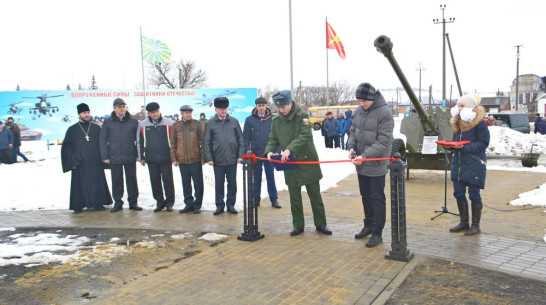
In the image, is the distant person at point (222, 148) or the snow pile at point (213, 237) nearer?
the snow pile at point (213, 237)

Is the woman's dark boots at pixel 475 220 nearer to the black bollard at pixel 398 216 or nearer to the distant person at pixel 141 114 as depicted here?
the black bollard at pixel 398 216

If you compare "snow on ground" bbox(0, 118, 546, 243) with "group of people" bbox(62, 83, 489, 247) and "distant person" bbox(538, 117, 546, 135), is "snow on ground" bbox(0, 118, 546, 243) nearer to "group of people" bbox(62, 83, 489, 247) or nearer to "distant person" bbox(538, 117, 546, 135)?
"group of people" bbox(62, 83, 489, 247)

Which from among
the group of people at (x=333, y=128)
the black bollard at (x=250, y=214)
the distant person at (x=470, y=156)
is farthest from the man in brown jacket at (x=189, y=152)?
the group of people at (x=333, y=128)

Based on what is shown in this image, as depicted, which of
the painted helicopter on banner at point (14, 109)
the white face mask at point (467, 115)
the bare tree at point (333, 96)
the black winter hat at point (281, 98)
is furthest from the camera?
the bare tree at point (333, 96)

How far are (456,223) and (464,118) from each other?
1.69 metres

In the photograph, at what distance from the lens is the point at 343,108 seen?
43.0m

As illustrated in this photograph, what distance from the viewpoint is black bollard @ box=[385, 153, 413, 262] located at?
4.90 meters

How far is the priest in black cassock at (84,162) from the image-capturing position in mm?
8297

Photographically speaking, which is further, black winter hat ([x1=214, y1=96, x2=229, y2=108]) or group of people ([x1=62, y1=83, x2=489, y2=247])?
black winter hat ([x1=214, y1=96, x2=229, y2=108])

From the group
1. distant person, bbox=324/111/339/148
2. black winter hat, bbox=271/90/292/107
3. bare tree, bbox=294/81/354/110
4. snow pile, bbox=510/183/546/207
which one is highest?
bare tree, bbox=294/81/354/110

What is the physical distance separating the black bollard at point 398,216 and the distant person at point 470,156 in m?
1.35

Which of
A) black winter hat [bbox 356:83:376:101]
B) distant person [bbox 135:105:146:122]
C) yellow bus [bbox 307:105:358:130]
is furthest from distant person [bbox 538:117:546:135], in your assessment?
black winter hat [bbox 356:83:376:101]

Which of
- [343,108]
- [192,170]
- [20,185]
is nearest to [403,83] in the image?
[192,170]

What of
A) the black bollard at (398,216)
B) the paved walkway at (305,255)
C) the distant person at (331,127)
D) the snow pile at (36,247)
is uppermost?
the distant person at (331,127)
